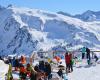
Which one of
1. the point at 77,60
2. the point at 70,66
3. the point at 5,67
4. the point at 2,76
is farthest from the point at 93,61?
the point at 2,76

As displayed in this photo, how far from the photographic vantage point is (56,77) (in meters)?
26.7

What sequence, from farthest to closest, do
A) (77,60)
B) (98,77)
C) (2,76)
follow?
(77,60)
(2,76)
(98,77)

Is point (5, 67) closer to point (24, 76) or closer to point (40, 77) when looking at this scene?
point (24, 76)

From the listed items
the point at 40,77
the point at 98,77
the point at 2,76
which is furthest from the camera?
the point at 2,76

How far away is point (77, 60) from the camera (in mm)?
37969

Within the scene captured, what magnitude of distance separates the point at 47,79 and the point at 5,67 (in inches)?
279

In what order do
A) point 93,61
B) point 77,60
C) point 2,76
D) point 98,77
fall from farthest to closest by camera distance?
1. point 77,60
2. point 93,61
3. point 2,76
4. point 98,77

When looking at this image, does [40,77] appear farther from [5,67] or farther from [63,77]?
[5,67]

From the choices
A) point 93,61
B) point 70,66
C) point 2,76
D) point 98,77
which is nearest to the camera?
point 98,77

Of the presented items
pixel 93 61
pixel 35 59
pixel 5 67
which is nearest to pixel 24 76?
pixel 5 67

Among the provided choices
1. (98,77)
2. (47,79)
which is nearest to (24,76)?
(47,79)

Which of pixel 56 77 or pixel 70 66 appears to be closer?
pixel 56 77

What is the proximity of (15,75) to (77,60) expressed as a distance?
1078 cm

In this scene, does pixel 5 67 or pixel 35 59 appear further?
pixel 35 59
